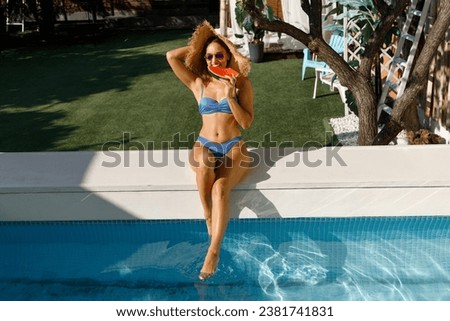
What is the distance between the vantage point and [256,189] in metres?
4.48

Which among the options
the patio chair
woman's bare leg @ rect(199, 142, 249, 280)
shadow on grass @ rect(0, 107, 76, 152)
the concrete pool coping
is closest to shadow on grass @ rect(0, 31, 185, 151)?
shadow on grass @ rect(0, 107, 76, 152)

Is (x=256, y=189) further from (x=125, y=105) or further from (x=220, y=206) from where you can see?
(x=125, y=105)

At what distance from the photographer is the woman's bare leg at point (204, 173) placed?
4.28 m

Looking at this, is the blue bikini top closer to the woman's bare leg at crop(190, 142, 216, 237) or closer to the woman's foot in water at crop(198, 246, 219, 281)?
the woman's bare leg at crop(190, 142, 216, 237)

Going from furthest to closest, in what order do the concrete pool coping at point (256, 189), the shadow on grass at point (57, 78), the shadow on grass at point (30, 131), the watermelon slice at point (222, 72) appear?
the shadow on grass at point (57, 78) → the shadow on grass at point (30, 131) → the concrete pool coping at point (256, 189) → the watermelon slice at point (222, 72)

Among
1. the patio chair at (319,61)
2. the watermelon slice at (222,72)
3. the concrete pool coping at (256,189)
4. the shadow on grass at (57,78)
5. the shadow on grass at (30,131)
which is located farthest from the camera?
the patio chair at (319,61)

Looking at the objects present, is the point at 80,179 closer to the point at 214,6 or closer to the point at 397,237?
the point at 397,237

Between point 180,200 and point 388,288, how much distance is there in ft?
5.59

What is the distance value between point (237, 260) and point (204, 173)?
799 millimetres

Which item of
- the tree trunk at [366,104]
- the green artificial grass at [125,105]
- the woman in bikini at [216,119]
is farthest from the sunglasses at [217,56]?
the green artificial grass at [125,105]

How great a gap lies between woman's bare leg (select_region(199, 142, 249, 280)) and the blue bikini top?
1.06 ft

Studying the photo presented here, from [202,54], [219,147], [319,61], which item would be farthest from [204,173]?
[319,61]

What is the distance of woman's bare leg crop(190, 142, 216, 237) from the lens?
4.28m

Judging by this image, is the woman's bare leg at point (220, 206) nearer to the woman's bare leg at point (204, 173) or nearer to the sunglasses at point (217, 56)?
the woman's bare leg at point (204, 173)
